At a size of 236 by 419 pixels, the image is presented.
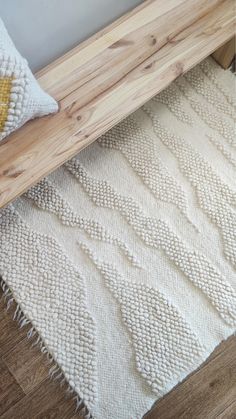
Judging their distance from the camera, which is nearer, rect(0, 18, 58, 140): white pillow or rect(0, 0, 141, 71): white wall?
rect(0, 18, 58, 140): white pillow

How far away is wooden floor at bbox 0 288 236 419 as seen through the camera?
0.98 metres

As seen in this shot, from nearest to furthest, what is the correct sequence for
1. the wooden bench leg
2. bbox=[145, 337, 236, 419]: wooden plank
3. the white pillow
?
the white pillow → bbox=[145, 337, 236, 419]: wooden plank → the wooden bench leg

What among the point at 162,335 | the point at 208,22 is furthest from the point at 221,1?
the point at 162,335

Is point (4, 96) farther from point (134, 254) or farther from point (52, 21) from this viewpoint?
point (134, 254)

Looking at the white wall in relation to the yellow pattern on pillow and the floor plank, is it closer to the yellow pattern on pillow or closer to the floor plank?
the yellow pattern on pillow

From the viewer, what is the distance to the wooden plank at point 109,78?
97 centimetres

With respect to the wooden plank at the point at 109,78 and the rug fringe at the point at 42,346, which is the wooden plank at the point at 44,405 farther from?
the wooden plank at the point at 109,78

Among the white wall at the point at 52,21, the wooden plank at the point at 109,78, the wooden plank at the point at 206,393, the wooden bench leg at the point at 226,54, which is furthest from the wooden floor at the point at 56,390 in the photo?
the wooden bench leg at the point at 226,54

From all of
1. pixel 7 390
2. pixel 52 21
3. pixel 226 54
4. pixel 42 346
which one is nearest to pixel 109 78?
pixel 52 21

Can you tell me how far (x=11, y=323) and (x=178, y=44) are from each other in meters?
0.76

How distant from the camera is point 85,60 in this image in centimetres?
105

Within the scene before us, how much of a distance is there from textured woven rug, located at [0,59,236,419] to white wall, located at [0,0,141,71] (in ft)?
0.82

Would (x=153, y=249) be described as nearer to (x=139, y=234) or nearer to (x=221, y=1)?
(x=139, y=234)

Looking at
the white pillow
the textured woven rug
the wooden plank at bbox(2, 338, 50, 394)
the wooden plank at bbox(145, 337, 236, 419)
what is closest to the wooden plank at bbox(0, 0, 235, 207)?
the white pillow
